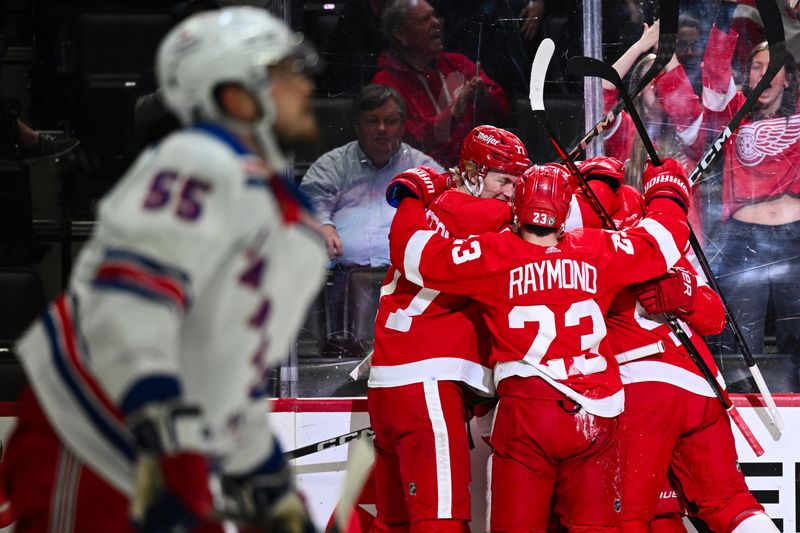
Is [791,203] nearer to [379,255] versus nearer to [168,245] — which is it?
[379,255]

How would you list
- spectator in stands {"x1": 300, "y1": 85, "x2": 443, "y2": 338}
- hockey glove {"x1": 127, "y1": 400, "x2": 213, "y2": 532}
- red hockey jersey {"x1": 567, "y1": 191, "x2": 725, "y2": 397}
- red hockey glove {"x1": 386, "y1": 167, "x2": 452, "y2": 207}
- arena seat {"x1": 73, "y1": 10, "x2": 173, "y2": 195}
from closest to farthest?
hockey glove {"x1": 127, "y1": 400, "x2": 213, "y2": 532}
red hockey glove {"x1": 386, "y1": 167, "x2": 452, "y2": 207}
red hockey jersey {"x1": 567, "y1": 191, "x2": 725, "y2": 397}
spectator in stands {"x1": 300, "y1": 85, "x2": 443, "y2": 338}
arena seat {"x1": 73, "y1": 10, "x2": 173, "y2": 195}

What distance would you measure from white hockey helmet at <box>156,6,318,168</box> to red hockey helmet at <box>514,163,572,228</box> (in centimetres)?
172

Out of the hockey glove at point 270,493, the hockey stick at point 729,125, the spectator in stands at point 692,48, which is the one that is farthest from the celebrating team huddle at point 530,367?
the spectator in stands at point 692,48

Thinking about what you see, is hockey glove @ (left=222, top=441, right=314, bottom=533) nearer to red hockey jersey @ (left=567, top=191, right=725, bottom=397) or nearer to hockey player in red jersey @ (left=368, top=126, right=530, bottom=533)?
hockey player in red jersey @ (left=368, top=126, right=530, bottom=533)

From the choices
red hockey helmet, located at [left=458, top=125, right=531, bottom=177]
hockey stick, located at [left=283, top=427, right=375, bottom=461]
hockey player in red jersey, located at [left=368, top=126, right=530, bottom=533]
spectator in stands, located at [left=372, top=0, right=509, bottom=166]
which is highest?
spectator in stands, located at [left=372, top=0, right=509, bottom=166]

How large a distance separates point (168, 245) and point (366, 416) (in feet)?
8.46

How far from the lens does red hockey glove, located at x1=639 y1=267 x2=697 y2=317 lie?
382 cm

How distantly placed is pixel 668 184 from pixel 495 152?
0.54m

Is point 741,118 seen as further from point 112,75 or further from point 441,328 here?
point 112,75

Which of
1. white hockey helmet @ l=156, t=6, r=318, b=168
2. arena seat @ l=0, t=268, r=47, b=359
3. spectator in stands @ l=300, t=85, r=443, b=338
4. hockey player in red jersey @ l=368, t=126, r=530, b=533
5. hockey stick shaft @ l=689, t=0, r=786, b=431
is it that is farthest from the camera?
arena seat @ l=0, t=268, r=47, b=359

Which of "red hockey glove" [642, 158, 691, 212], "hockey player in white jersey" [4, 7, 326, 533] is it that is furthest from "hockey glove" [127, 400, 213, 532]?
"red hockey glove" [642, 158, 691, 212]

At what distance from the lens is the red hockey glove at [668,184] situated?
3859 millimetres

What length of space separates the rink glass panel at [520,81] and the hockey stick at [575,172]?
17cm

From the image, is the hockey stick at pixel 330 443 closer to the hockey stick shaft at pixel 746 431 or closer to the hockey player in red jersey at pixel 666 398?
the hockey player in red jersey at pixel 666 398
